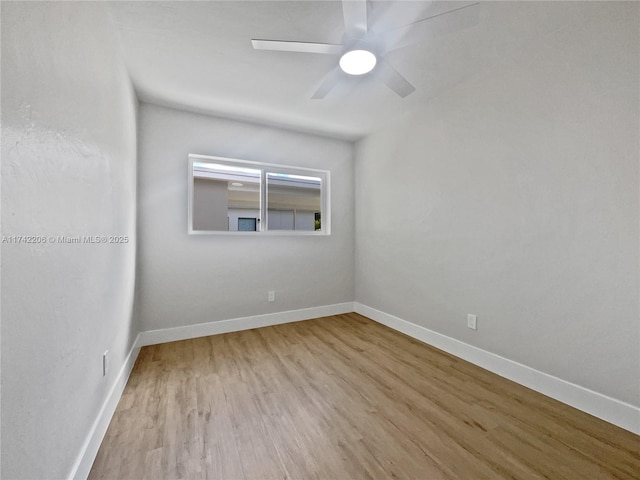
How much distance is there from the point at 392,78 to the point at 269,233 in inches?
83.4

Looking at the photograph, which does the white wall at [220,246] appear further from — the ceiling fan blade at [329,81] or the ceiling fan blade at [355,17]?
the ceiling fan blade at [355,17]

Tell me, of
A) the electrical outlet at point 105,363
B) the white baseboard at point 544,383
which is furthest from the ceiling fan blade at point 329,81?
the white baseboard at point 544,383

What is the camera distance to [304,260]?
138 inches

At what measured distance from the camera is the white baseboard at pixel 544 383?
1523mm

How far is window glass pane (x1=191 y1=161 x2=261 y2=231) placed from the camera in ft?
9.90

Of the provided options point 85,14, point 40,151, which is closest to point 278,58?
point 85,14

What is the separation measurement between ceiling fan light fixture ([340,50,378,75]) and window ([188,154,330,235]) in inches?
65.2

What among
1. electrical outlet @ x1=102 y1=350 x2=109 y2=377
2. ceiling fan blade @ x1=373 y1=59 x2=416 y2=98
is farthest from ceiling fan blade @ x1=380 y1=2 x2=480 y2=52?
electrical outlet @ x1=102 y1=350 x2=109 y2=377

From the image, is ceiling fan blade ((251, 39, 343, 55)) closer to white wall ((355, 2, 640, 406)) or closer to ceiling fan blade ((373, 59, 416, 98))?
ceiling fan blade ((373, 59, 416, 98))

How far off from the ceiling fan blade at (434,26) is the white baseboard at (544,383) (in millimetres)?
2327

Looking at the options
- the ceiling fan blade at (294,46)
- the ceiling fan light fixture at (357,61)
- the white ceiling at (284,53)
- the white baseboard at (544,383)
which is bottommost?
the white baseboard at (544,383)

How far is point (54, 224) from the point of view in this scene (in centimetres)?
95

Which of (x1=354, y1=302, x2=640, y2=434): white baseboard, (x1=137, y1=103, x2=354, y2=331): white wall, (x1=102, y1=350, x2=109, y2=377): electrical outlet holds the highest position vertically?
(x1=137, y1=103, x2=354, y2=331): white wall

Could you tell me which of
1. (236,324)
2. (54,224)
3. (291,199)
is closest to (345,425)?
(54,224)
